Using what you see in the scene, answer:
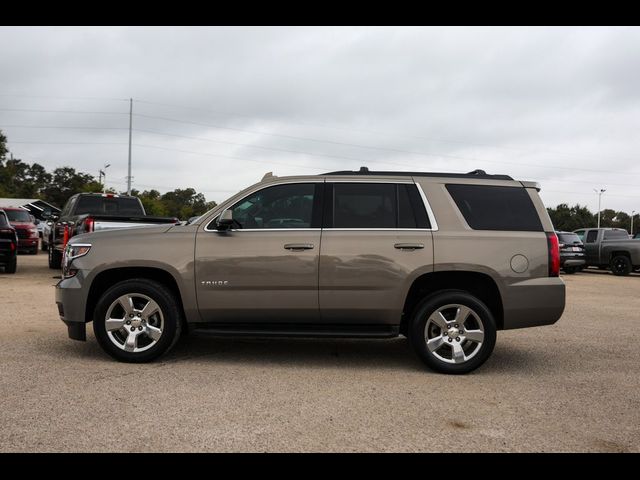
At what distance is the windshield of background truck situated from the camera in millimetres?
15070

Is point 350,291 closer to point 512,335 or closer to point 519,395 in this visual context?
point 519,395

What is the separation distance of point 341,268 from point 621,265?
18501 millimetres

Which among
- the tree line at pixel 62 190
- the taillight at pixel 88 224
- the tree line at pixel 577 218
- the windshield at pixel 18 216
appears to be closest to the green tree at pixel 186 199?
the tree line at pixel 62 190

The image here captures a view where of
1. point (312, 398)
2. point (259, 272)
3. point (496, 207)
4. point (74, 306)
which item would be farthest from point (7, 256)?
point (496, 207)

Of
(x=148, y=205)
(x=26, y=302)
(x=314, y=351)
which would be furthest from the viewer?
(x=148, y=205)

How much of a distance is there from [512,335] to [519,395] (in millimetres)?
3076

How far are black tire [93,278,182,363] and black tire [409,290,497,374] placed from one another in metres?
2.35

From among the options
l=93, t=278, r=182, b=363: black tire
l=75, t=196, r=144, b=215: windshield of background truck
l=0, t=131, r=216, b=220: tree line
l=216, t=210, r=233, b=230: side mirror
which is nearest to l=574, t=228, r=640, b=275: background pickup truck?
l=75, t=196, r=144, b=215: windshield of background truck

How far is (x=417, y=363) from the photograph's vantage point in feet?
20.0

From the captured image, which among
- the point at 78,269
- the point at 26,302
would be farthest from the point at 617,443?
the point at 26,302

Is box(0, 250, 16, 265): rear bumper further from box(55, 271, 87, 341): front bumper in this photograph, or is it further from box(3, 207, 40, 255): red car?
box(55, 271, 87, 341): front bumper

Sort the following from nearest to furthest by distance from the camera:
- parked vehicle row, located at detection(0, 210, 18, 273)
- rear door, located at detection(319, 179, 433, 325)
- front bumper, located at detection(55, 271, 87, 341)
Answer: rear door, located at detection(319, 179, 433, 325) → front bumper, located at detection(55, 271, 87, 341) → parked vehicle row, located at detection(0, 210, 18, 273)
